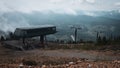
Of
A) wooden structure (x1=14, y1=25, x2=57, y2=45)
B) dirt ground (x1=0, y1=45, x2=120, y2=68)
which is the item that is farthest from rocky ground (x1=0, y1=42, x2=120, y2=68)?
wooden structure (x1=14, y1=25, x2=57, y2=45)

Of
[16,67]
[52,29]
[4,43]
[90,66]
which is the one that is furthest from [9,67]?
[52,29]

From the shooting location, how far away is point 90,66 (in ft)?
60.4

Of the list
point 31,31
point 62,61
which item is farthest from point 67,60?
point 31,31

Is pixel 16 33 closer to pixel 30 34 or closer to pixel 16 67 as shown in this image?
pixel 30 34

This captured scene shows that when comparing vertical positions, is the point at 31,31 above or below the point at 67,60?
above

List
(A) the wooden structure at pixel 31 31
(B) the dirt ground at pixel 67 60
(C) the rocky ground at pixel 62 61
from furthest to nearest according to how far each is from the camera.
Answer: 1. (A) the wooden structure at pixel 31 31
2. (C) the rocky ground at pixel 62 61
3. (B) the dirt ground at pixel 67 60

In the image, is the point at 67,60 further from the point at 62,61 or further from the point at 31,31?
the point at 31,31

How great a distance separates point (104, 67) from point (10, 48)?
148ft

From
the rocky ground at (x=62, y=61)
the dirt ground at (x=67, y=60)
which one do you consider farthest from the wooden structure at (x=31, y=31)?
the rocky ground at (x=62, y=61)

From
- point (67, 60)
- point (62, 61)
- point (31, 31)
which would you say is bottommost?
point (67, 60)

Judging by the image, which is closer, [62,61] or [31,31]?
[62,61]

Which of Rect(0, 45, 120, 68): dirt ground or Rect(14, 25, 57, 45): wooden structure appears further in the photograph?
Rect(14, 25, 57, 45): wooden structure

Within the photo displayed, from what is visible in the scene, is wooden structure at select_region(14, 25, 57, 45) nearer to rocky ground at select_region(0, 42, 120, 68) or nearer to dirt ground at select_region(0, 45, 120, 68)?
dirt ground at select_region(0, 45, 120, 68)

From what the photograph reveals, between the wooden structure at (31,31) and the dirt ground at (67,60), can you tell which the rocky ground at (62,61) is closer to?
the dirt ground at (67,60)
